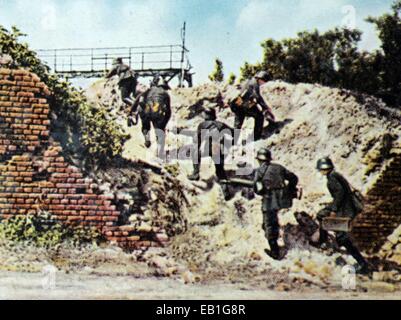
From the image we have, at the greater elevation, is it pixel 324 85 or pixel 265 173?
pixel 324 85

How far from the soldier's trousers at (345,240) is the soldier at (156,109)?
7.60 ft

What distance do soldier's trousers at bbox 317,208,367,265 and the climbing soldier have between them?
1312 millimetres

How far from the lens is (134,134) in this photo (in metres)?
10.2

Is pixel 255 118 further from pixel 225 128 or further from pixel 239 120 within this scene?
pixel 225 128

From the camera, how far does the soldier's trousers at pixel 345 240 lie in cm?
986

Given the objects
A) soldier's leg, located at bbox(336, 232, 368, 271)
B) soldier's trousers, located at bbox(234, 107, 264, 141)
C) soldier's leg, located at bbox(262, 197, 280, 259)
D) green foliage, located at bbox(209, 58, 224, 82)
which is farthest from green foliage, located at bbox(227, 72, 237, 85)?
soldier's leg, located at bbox(336, 232, 368, 271)

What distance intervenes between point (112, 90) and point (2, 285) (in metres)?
2.98

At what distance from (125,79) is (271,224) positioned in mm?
2791

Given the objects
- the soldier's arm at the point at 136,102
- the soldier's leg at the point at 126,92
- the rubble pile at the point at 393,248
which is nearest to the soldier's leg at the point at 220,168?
the soldier's arm at the point at 136,102

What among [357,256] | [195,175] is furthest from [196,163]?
[357,256]

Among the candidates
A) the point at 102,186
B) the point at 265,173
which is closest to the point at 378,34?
the point at 265,173

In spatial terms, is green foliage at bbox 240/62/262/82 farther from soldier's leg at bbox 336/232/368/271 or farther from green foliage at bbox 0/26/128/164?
soldier's leg at bbox 336/232/368/271
